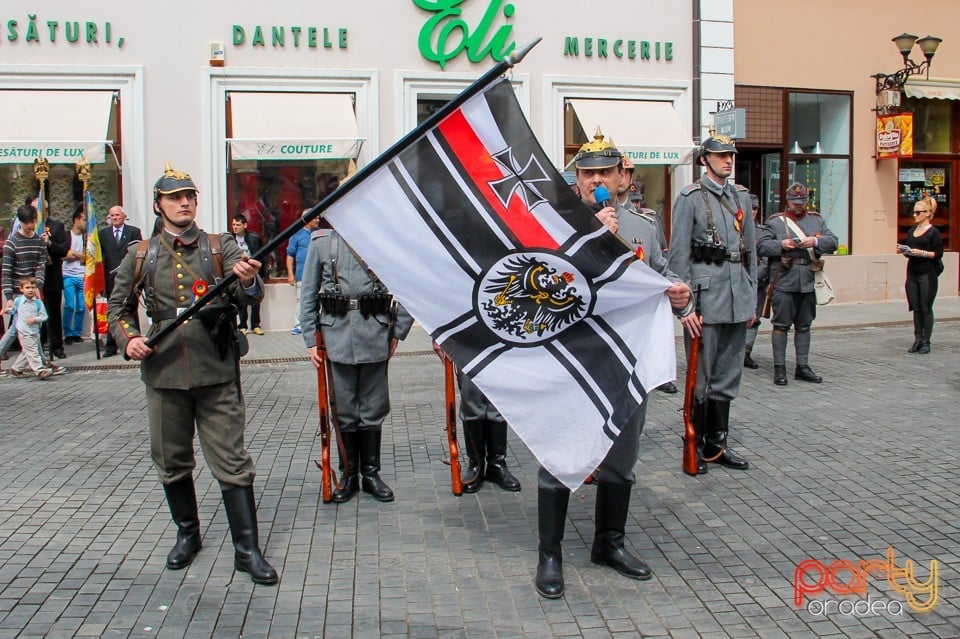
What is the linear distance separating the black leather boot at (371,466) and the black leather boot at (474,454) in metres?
0.52

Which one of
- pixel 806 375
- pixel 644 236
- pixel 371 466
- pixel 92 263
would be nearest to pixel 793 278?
pixel 806 375

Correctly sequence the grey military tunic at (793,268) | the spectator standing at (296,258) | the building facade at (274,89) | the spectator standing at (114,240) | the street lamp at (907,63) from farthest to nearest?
the street lamp at (907,63) < the spectator standing at (296,258) < the building facade at (274,89) < the spectator standing at (114,240) < the grey military tunic at (793,268)

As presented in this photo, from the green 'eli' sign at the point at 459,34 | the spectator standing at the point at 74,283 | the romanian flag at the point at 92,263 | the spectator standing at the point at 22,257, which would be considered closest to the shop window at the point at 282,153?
the green 'eli' sign at the point at 459,34

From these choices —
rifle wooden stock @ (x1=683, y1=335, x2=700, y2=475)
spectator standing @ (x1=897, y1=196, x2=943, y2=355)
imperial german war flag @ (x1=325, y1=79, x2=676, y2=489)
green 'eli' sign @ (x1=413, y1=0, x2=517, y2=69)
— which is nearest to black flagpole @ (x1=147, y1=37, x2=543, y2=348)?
imperial german war flag @ (x1=325, y1=79, x2=676, y2=489)

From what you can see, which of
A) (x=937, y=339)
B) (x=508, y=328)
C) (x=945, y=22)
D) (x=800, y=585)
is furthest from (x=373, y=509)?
Result: (x=945, y=22)

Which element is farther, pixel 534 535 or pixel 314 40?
pixel 314 40

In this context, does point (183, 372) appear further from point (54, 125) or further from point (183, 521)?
point (54, 125)

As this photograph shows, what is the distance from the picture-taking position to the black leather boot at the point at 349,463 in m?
6.03

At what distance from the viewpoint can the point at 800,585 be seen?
4.54m

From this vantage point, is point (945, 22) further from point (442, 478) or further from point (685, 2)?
point (442, 478)

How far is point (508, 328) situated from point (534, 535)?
142cm

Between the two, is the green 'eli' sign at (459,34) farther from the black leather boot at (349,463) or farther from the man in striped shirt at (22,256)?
the black leather boot at (349,463)

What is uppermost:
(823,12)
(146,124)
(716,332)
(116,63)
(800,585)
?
(823,12)

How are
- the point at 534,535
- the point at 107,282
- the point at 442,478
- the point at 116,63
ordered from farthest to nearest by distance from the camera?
the point at 116,63, the point at 107,282, the point at 442,478, the point at 534,535
